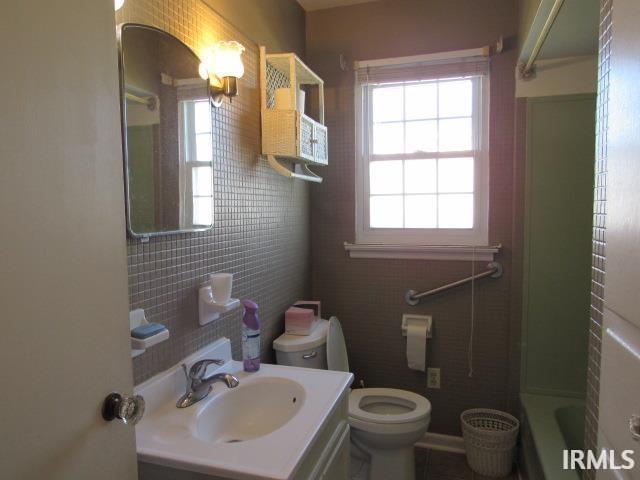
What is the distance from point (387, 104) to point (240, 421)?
198 cm

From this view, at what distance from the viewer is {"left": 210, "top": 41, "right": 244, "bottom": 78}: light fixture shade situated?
1609 millimetres

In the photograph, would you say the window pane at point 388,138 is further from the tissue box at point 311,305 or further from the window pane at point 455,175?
the tissue box at point 311,305

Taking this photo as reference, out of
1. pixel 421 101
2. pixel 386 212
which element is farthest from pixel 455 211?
pixel 421 101

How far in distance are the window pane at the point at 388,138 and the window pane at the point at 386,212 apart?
11.4 inches

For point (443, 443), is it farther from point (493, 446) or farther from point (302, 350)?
point (302, 350)

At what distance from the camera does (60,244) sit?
2.30 feet

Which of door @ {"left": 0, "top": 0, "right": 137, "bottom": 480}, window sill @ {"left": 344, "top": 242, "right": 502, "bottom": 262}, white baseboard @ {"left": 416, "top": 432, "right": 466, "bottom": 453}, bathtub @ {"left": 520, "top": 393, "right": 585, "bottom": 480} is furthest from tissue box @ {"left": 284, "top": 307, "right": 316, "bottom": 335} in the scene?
door @ {"left": 0, "top": 0, "right": 137, "bottom": 480}

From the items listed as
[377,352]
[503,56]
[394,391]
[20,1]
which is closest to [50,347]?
[20,1]

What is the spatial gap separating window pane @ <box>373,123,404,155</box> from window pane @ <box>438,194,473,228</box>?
41 centimetres

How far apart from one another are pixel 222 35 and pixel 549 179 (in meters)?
1.77

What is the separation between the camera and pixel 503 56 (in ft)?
7.84

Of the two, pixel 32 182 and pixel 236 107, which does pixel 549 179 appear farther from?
pixel 32 182

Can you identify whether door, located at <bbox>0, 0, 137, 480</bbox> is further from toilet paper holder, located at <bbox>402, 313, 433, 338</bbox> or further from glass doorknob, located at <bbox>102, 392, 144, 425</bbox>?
toilet paper holder, located at <bbox>402, 313, 433, 338</bbox>

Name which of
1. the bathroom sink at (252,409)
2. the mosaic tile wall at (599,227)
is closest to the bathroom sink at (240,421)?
the bathroom sink at (252,409)
